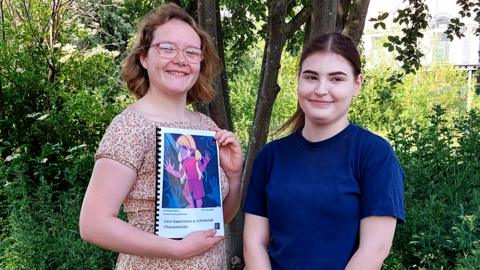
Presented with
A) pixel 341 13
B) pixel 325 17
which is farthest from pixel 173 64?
pixel 341 13

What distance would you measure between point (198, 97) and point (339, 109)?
0.61 m

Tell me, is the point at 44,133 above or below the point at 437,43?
below

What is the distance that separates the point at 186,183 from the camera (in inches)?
77.8

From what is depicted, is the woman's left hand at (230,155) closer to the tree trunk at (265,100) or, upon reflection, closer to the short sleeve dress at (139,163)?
the short sleeve dress at (139,163)

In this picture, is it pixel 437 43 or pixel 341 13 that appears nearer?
pixel 341 13

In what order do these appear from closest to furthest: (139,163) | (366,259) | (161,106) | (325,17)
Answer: (366,259) < (139,163) < (161,106) < (325,17)

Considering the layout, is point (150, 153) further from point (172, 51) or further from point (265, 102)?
point (265, 102)

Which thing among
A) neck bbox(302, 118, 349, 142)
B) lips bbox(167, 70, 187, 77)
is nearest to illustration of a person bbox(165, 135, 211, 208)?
lips bbox(167, 70, 187, 77)

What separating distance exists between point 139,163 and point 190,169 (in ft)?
0.57

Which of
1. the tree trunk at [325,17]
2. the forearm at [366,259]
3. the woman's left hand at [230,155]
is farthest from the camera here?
the tree trunk at [325,17]

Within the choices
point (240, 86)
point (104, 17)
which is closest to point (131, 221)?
point (240, 86)

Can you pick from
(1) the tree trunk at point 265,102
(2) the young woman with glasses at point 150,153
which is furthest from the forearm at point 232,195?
(1) the tree trunk at point 265,102

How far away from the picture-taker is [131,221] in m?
2.01

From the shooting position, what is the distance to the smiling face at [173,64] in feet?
6.59
